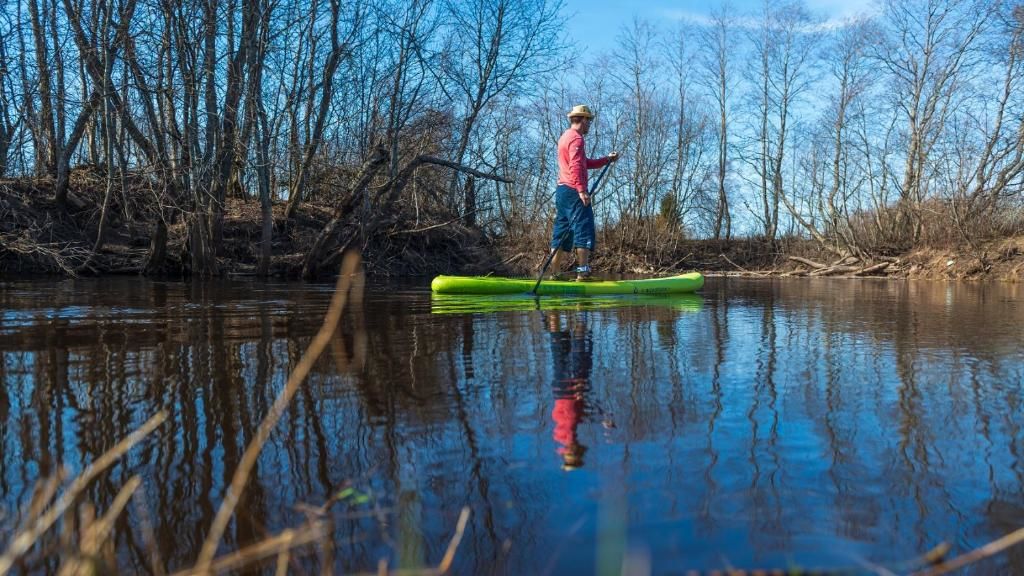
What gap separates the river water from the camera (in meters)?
1.42

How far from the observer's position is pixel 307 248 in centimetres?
1411

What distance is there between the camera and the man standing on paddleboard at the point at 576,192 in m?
8.23

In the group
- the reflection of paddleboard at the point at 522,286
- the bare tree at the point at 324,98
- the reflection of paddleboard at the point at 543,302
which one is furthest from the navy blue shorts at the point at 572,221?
the bare tree at the point at 324,98

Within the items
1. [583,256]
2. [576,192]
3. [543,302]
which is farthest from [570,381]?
[576,192]

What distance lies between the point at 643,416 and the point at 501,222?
22125 millimetres

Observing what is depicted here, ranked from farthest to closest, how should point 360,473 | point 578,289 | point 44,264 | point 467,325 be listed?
point 44,264 → point 578,289 → point 467,325 → point 360,473

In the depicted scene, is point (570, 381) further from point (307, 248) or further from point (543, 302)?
point (307, 248)

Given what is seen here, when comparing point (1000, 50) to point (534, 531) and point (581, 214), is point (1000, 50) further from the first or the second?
point (534, 531)

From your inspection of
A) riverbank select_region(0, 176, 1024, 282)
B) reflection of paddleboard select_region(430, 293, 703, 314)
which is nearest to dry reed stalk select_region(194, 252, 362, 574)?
reflection of paddleboard select_region(430, 293, 703, 314)

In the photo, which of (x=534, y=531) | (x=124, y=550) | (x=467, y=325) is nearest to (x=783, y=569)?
(x=534, y=531)

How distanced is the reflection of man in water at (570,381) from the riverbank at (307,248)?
8196mm

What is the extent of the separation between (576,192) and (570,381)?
18.7 ft

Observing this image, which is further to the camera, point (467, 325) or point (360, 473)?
point (467, 325)

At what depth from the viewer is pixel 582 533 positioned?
4.70 ft
